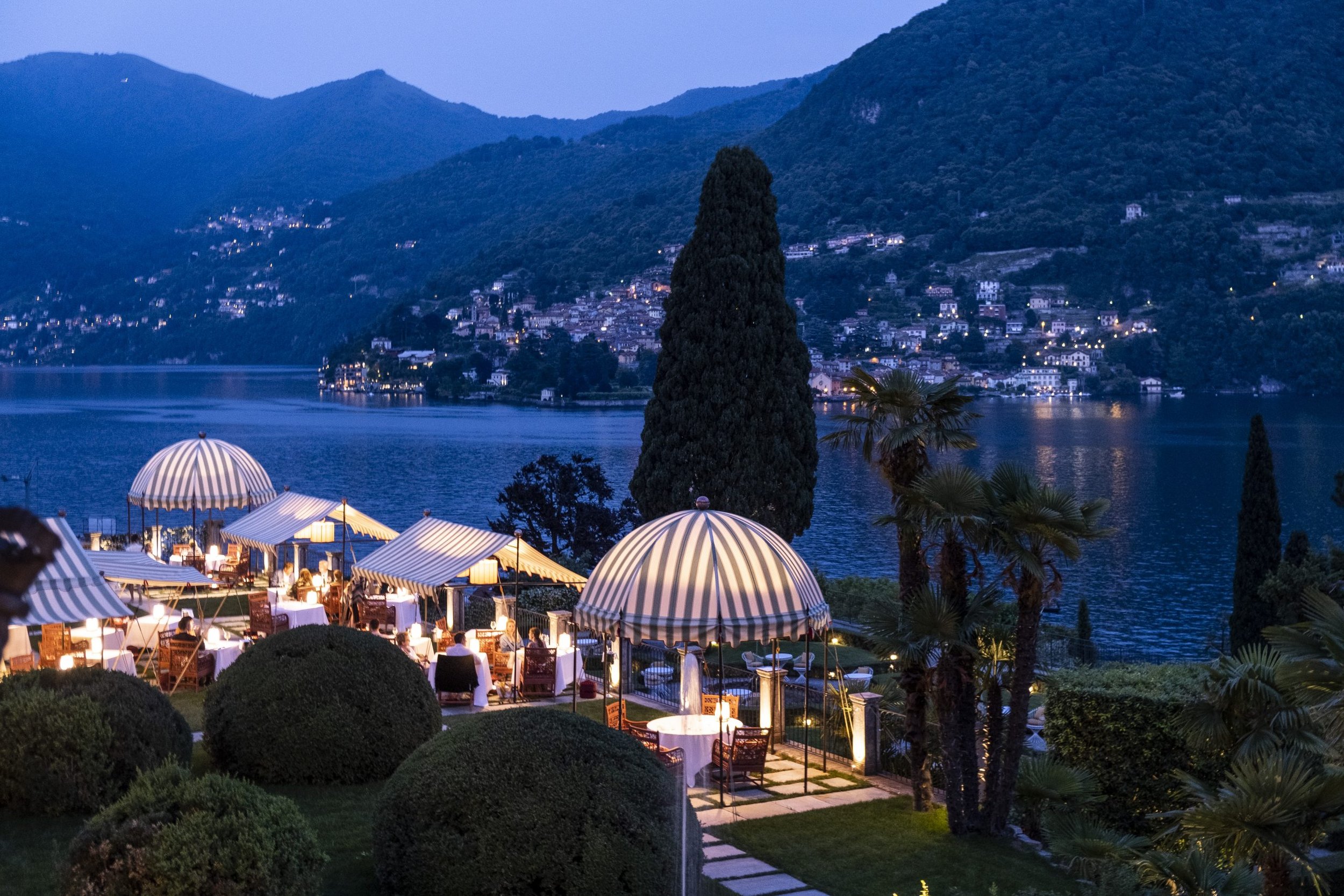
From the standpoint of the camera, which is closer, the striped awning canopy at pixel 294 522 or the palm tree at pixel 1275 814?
the palm tree at pixel 1275 814

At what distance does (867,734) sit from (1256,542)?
14125 mm

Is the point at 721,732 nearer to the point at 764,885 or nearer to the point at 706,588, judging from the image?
the point at 706,588

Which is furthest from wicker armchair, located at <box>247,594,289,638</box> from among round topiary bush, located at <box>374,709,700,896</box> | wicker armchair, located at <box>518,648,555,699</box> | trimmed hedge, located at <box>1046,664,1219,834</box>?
trimmed hedge, located at <box>1046,664,1219,834</box>

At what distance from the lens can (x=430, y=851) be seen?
24.8ft

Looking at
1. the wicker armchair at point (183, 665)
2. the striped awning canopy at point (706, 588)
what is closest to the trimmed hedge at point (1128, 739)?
the striped awning canopy at point (706, 588)

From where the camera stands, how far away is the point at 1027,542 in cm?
1023

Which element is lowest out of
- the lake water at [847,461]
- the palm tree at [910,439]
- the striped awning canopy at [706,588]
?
the lake water at [847,461]

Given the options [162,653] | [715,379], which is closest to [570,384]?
[715,379]

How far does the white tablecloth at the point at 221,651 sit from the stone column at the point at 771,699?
673 cm

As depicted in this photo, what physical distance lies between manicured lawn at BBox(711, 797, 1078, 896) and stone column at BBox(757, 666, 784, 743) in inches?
86.3

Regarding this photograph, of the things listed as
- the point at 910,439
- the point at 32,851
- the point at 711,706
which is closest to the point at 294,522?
the point at 711,706

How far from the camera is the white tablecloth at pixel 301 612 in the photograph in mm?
18652

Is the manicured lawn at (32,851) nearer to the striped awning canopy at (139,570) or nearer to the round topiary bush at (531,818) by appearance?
the round topiary bush at (531,818)

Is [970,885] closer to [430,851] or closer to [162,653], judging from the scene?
[430,851]
